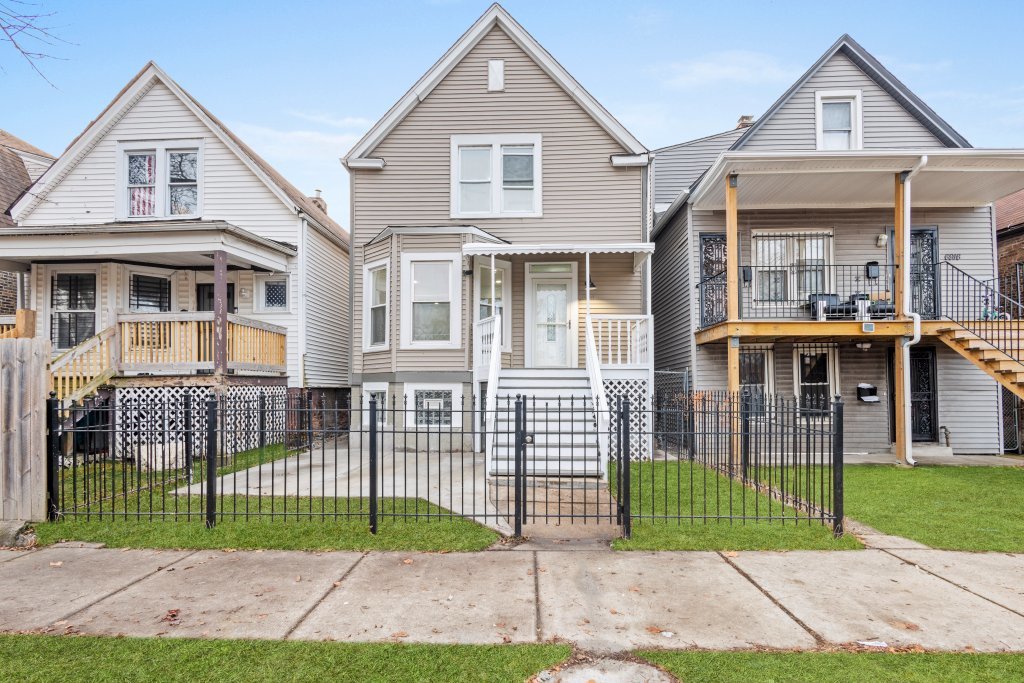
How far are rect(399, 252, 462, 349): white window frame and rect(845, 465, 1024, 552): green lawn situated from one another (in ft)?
26.9

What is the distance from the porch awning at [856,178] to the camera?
11.7m

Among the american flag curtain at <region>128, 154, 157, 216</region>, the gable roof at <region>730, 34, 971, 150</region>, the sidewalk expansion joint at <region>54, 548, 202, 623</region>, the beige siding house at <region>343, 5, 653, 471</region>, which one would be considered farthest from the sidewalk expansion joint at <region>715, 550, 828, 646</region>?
the american flag curtain at <region>128, 154, 157, 216</region>

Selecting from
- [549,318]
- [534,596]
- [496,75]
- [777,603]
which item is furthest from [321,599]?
[496,75]

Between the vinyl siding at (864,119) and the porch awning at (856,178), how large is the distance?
151 cm

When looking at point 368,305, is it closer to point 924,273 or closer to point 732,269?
point 732,269

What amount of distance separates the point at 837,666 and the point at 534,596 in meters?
2.22

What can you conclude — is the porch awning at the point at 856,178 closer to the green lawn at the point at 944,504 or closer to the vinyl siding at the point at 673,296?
the vinyl siding at the point at 673,296

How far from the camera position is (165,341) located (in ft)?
43.6

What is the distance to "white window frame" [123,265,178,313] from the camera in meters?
15.7

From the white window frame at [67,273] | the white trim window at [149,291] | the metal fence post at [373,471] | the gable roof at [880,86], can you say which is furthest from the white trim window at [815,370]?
the white window frame at [67,273]

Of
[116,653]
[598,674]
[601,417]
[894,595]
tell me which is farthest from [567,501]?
[116,653]

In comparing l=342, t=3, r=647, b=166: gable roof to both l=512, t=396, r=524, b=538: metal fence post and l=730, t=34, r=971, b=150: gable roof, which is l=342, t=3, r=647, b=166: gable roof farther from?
l=512, t=396, r=524, b=538: metal fence post

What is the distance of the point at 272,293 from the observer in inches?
641

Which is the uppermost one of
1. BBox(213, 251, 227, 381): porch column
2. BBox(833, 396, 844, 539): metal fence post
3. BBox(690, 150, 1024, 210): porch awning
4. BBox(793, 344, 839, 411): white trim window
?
BBox(690, 150, 1024, 210): porch awning
